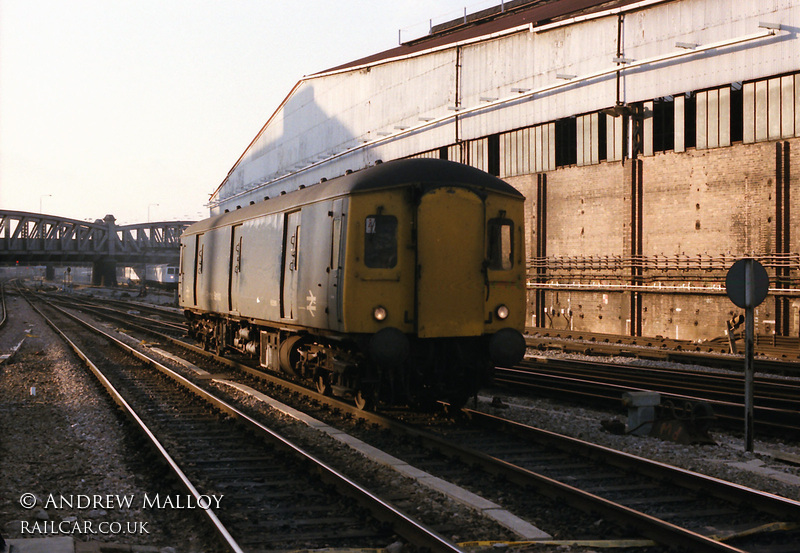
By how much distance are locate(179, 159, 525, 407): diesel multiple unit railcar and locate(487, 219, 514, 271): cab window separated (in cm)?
1

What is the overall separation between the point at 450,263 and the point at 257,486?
13.6ft

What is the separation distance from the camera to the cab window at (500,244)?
10531mm

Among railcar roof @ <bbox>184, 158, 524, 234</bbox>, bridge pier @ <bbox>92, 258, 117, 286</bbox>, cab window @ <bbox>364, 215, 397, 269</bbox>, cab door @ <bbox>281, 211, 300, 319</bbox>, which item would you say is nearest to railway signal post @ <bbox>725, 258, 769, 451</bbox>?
Answer: railcar roof @ <bbox>184, 158, 524, 234</bbox>

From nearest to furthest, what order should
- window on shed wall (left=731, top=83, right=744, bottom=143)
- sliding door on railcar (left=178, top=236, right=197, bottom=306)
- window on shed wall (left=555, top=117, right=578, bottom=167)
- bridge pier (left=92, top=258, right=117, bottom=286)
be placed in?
sliding door on railcar (left=178, top=236, right=197, bottom=306) < window on shed wall (left=731, top=83, right=744, bottom=143) < window on shed wall (left=555, top=117, right=578, bottom=167) < bridge pier (left=92, top=258, right=117, bottom=286)

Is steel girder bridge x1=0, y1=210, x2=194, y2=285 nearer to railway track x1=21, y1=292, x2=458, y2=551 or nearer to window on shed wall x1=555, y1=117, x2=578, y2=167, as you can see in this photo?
window on shed wall x1=555, y1=117, x2=578, y2=167

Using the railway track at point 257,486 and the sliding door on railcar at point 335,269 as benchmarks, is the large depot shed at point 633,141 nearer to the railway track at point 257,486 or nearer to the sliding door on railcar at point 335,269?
the sliding door on railcar at point 335,269

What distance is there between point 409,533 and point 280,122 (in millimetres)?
47180

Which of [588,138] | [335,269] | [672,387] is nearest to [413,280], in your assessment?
[335,269]

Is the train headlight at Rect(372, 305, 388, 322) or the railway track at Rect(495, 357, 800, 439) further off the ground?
the train headlight at Rect(372, 305, 388, 322)

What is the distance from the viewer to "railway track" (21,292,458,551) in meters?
5.85

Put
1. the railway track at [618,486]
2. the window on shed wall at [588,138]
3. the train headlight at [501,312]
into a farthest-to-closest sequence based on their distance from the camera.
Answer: the window on shed wall at [588,138] < the train headlight at [501,312] < the railway track at [618,486]

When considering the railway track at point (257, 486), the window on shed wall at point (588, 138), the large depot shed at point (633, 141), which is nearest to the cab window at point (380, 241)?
the railway track at point (257, 486)

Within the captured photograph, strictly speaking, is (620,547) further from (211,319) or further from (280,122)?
(280,122)

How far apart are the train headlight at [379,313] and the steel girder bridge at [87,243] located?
78551mm
